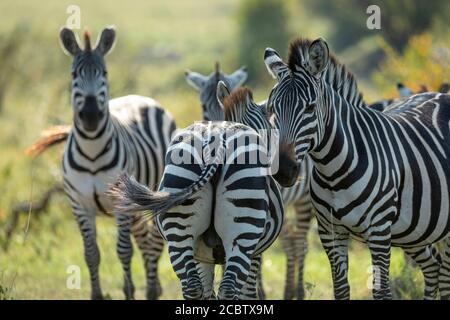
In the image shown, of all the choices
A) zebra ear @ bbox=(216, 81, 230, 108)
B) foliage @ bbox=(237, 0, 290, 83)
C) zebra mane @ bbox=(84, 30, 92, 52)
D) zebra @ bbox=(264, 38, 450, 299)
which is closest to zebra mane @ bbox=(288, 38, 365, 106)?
zebra @ bbox=(264, 38, 450, 299)

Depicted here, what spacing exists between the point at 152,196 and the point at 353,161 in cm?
174

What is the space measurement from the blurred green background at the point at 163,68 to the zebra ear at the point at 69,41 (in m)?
1.66

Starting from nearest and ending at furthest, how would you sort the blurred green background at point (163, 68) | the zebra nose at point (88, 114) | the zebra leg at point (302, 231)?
the zebra nose at point (88, 114)
the zebra leg at point (302, 231)
the blurred green background at point (163, 68)

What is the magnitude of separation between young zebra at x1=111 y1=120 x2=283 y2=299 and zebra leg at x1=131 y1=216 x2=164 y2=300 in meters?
4.00

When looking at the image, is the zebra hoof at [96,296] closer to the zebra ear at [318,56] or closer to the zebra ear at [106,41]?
the zebra ear at [106,41]

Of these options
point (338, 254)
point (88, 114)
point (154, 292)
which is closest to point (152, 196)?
point (338, 254)

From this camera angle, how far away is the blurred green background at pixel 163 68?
11414 mm

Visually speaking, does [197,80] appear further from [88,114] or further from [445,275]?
[445,275]

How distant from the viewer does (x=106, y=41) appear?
A: 935 cm

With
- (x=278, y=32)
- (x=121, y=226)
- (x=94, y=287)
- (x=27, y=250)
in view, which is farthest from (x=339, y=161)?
(x=278, y=32)

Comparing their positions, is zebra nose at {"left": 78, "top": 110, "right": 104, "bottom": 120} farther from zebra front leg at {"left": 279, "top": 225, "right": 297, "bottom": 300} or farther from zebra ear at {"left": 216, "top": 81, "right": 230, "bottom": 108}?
zebra front leg at {"left": 279, "top": 225, "right": 297, "bottom": 300}

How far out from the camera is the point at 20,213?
13695 mm

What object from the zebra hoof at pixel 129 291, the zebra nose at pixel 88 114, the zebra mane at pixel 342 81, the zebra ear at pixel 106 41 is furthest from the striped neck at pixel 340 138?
the zebra ear at pixel 106 41
